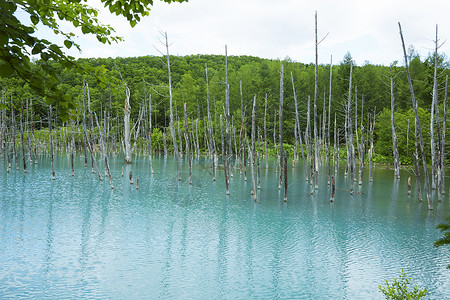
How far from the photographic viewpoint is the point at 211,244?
1029 centimetres

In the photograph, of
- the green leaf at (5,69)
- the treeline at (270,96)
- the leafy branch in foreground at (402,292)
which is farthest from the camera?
the treeline at (270,96)

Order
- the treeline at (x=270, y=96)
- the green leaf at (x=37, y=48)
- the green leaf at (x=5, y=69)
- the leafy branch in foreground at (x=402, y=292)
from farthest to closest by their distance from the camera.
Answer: the treeline at (x=270, y=96)
the leafy branch in foreground at (x=402, y=292)
the green leaf at (x=37, y=48)
the green leaf at (x=5, y=69)

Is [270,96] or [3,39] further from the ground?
[270,96]

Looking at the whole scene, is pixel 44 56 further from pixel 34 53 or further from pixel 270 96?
pixel 270 96

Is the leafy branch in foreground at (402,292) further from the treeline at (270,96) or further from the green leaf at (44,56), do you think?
the treeline at (270,96)

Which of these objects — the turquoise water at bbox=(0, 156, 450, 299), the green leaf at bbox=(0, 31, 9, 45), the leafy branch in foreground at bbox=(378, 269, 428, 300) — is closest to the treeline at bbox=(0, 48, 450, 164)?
the turquoise water at bbox=(0, 156, 450, 299)

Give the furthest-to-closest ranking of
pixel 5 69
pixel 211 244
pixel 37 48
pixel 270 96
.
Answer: pixel 270 96
pixel 211 244
pixel 37 48
pixel 5 69

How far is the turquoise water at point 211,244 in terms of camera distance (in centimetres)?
752

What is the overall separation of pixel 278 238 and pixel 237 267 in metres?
2.71

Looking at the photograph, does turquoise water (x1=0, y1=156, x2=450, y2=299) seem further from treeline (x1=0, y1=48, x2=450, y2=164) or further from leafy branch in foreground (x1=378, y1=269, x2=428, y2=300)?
treeline (x1=0, y1=48, x2=450, y2=164)

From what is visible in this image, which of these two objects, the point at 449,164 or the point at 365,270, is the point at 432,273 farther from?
the point at 449,164

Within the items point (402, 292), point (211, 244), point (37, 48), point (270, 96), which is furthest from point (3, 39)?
point (270, 96)

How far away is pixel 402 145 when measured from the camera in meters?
33.2

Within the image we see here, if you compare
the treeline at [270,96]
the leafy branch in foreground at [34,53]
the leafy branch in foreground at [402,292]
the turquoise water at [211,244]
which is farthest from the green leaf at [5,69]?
the treeline at [270,96]
